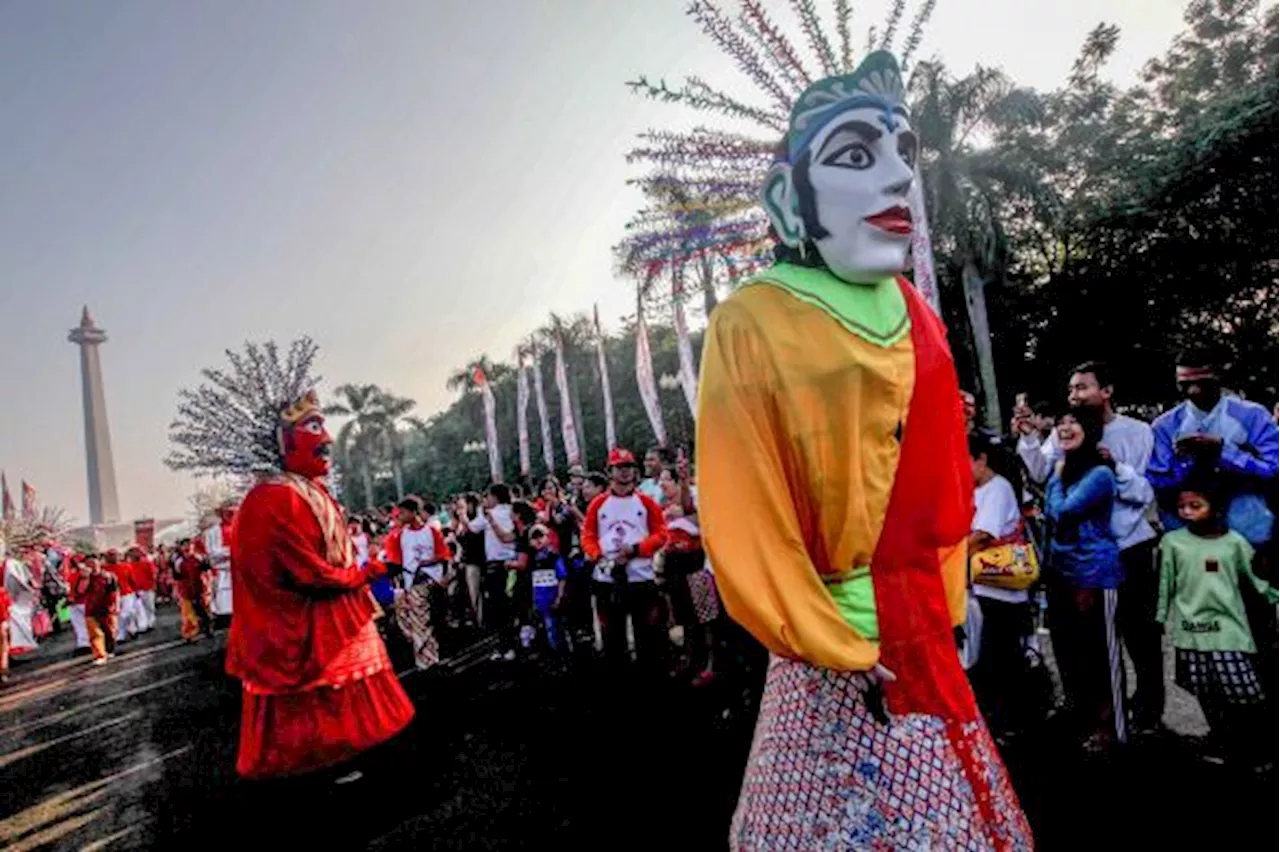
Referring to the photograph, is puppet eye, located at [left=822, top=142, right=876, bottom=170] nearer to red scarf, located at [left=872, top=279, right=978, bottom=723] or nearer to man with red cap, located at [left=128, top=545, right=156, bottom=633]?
red scarf, located at [left=872, top=279, right=978, bottom=723]

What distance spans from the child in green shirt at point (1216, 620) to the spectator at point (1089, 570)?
266mm

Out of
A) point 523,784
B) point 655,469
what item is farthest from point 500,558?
point 523,784

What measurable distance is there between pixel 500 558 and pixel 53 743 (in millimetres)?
4615

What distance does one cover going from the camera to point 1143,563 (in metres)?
4.31

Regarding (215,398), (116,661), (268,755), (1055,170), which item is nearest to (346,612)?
(268,755)

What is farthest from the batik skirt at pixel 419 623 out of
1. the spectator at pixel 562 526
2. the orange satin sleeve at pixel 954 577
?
the orange satin sleeve at pixel 954 577

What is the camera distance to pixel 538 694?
6973mm

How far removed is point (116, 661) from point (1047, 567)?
48.8 ft

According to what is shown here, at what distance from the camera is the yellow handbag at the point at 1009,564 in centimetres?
418

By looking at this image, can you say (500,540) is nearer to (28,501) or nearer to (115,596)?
(115,596)

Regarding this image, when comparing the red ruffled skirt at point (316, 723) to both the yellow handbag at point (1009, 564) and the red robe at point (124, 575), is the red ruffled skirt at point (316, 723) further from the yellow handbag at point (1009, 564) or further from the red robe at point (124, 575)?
the red robe at point (124, 575)

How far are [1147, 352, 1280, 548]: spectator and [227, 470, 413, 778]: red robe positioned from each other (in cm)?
442

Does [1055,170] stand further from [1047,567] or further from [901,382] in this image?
[901,382]

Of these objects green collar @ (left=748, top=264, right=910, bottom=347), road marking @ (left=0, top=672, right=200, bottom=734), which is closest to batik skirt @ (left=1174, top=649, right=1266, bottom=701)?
green collar @ (left=748, top=264, right=910, bottom=347)
